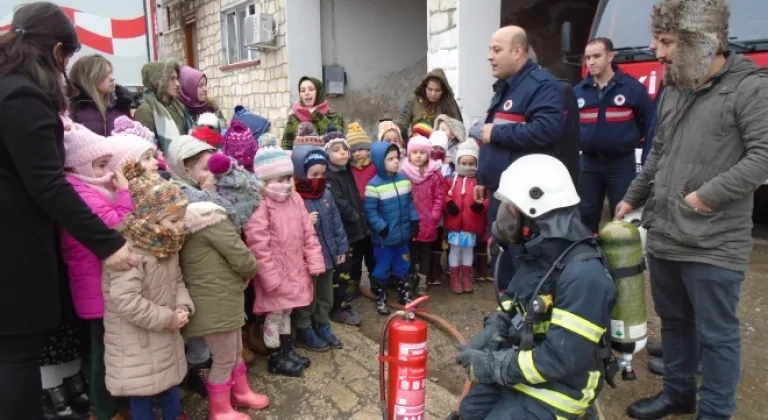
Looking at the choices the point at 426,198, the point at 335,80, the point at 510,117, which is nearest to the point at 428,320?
the point at 426,198

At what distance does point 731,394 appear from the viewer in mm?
2547

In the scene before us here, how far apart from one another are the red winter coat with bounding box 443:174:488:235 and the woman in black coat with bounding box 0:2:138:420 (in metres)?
2.98

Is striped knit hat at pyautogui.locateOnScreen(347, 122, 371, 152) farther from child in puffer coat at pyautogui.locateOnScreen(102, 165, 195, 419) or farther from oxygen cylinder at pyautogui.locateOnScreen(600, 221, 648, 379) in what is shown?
oxygen cylinder at pyautogui.locateOnScreen(600, 221, 648, 379)

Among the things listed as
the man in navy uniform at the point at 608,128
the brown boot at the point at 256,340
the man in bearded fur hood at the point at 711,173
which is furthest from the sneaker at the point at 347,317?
the man in bearded fur hood at the point at 711,173

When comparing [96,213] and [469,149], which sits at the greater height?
[469,149]

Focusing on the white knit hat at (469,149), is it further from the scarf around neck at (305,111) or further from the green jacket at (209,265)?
the green jacket at (209,265)

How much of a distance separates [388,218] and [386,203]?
120 mm

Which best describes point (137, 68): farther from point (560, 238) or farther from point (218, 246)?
point (560, 238)

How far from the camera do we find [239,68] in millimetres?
11695

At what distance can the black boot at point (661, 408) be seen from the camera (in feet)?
9.50

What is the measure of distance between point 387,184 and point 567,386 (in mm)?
2471

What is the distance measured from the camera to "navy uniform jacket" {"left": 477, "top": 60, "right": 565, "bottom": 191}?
328 cm

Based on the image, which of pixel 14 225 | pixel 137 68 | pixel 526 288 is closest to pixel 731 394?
pixel 526 288

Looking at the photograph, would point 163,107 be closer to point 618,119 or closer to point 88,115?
point 88,115
